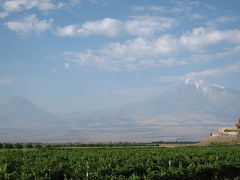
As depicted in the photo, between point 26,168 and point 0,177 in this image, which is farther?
point 26,168

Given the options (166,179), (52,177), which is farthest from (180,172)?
(52,177)

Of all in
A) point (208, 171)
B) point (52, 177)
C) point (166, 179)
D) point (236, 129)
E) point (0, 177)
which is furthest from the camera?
point (236, 129)

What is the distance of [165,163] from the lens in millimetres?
26484

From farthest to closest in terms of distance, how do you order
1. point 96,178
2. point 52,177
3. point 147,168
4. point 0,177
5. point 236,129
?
point 236,129
point 147,168
point 52,177
point 96,178
point 0,177

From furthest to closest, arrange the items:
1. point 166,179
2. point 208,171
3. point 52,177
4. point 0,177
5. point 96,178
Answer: point 208,171 → point 166,179 → point 52,177 → point 96,178 → point 0,177

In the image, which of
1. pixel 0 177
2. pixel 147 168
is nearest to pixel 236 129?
pixel 147 168

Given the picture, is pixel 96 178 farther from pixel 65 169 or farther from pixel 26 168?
pixel 26 168

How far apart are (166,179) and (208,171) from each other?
542 centimetres

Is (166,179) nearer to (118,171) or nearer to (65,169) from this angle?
(118,171)

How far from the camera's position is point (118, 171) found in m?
21.5

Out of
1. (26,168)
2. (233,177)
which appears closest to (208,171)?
(233,177)

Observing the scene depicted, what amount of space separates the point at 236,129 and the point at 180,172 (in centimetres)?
7847

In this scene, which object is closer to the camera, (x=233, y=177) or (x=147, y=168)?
(x=147, y=168)

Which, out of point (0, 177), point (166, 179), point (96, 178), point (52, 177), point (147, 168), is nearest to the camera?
point (0, 177)
